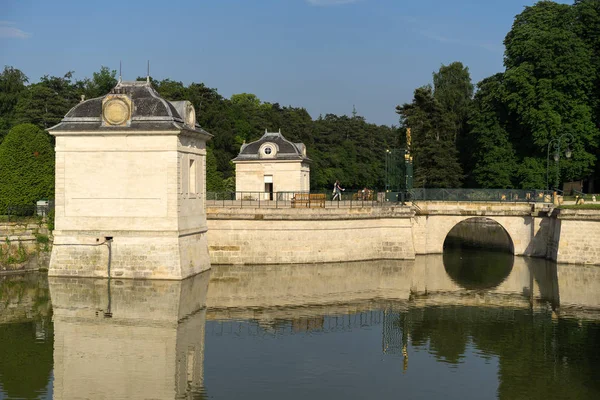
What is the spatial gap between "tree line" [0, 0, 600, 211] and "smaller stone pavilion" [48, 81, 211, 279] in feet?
27.4

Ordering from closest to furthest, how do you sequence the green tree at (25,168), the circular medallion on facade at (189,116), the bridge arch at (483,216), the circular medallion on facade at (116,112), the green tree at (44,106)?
the circular medallion on facade at (116,112), the circular medallion on facade at (189,116), the green tree at (25,168), the bridge arch at (483,216), the green tree at (44,106)

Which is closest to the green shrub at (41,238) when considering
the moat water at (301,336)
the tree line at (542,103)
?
the moat water at (301,336)

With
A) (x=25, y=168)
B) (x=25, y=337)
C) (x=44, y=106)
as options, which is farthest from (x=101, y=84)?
(x=25, y=337)

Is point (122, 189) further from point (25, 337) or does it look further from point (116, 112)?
point (25, 337)

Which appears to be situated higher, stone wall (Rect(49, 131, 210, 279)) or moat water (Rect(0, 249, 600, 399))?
stone wall (Rect(49, 131, 210, 279))

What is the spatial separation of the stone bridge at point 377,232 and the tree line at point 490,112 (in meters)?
6.71

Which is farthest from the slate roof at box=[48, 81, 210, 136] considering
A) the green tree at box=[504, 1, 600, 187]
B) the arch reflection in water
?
the green tree at box=[504, 1, 600, 187]

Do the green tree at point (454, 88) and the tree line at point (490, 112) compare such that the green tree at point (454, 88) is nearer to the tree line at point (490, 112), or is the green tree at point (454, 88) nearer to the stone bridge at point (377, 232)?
the tree line at point (490, 112)

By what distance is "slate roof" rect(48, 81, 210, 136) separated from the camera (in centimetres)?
3020

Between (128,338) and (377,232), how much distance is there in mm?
19812

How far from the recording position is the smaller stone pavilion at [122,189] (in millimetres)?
30125

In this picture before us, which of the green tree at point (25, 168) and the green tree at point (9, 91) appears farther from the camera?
the green tree at point (9, 91)

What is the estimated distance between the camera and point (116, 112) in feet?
99.6

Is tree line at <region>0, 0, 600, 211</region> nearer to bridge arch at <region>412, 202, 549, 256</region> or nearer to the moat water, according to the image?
bridge arch at <region>412, 202, 549, 256</region>
